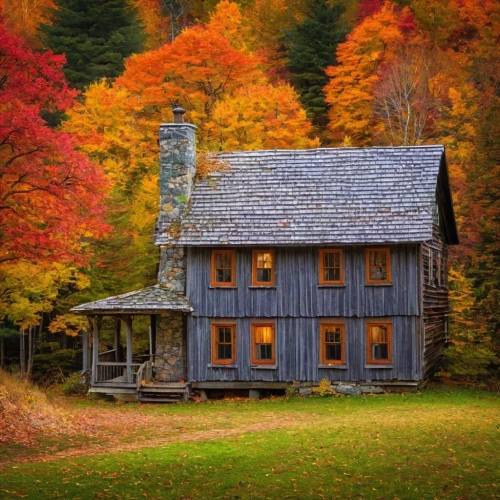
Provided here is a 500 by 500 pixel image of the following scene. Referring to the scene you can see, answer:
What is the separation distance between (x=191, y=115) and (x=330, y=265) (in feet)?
43.7

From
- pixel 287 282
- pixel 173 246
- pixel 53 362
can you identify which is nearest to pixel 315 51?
pixel 53 362

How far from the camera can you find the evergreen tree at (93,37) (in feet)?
173

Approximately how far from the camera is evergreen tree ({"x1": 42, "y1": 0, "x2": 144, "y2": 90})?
173ft

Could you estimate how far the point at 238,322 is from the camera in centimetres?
2958

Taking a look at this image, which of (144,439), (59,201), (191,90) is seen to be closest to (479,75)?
(191,90)

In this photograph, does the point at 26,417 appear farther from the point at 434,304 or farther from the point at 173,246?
the point at 434,304

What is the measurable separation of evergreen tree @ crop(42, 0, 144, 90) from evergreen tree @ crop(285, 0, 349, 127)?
401 inches

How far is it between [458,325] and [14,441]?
18882mm

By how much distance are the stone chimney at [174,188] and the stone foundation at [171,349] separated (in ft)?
3.68

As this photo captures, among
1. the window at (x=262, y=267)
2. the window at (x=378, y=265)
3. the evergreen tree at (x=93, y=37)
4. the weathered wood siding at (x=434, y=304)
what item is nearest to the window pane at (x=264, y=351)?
the window at (x=262, y=267)

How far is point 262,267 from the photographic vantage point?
29.7m

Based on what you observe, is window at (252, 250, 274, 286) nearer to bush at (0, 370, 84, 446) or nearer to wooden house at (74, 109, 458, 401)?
wooden house at (74, 109, 458, 401)

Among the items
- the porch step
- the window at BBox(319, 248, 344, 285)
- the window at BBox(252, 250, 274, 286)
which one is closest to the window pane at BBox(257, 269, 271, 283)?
the window at BBox(252, 250, 274, 286)

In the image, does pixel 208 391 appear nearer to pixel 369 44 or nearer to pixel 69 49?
pixel 369 44
